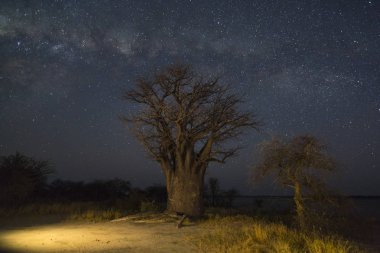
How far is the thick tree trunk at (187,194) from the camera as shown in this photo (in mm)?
17489

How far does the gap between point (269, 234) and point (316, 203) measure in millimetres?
3316

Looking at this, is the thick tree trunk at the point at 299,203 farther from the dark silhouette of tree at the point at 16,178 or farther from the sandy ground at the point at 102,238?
the dark silhouette of tree at the point at 16,178

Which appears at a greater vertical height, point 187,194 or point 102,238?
point 187,194

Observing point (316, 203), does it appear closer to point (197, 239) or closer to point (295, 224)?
point (295, 224)

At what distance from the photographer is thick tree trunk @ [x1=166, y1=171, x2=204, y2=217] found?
17.5 m

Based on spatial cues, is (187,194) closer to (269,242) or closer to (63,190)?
(269,242)

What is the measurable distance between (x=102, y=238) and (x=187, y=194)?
6780 millimetres

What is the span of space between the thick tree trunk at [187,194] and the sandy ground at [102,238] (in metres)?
2.39

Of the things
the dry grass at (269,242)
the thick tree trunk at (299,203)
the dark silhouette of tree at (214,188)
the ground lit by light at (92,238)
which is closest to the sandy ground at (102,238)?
the ground lit by light at (92,238)

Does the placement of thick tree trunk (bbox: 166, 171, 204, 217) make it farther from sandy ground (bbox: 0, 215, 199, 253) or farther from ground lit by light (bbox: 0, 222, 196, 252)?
ground lit by light (bbox: 0, 222, 196, 252)

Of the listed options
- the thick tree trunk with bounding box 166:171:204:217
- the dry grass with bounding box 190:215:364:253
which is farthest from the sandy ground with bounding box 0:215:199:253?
→ the thick tree trunk with bounding box 166:171:204:217

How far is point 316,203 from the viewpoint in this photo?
13000 millimetres

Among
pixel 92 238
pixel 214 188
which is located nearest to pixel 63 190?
pixel 214 188

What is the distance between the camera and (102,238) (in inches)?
441
